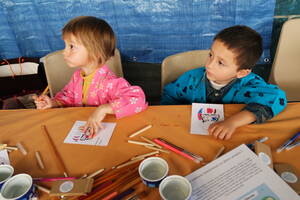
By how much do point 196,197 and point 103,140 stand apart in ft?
1.43

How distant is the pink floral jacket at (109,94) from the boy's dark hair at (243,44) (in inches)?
19.1

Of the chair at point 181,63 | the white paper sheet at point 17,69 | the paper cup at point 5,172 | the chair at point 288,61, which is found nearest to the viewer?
the paper cup at point 5,172

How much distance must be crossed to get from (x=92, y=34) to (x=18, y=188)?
0.78m

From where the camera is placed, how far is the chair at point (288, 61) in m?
1.73

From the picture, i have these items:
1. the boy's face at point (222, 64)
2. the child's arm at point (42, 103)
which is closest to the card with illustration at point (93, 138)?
the child's arm at point (42, 103)

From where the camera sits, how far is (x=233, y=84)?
1280 millimetres

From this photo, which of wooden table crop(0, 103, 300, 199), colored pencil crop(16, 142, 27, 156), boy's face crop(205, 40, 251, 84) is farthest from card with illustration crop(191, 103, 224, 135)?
colored pencil crop(16, 142, 27, 156)

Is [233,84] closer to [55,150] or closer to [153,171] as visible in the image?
[153,171]

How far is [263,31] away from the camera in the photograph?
1.90 m

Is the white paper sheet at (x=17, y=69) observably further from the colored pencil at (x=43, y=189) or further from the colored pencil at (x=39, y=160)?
the colored pencil at (x=43, y=189)

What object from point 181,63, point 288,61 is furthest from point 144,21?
point 288,61

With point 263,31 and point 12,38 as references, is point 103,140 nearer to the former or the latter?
point 263,31

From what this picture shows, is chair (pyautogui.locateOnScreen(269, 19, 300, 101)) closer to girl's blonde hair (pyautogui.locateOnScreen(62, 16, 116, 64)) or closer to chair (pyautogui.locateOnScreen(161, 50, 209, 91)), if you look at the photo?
chair (pyautogui.locateOnScreen(161, 50, 209, 91))

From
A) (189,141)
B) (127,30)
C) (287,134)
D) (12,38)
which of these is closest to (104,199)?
(189,141)
